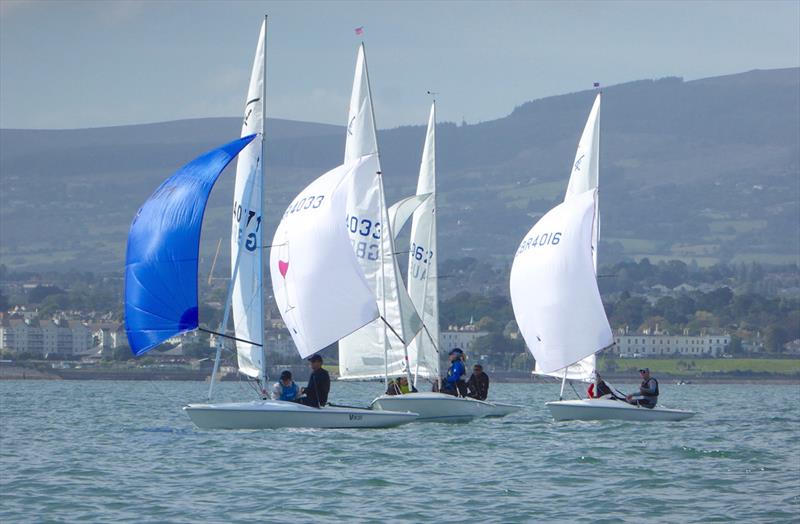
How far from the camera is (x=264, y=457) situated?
2225 centimetres

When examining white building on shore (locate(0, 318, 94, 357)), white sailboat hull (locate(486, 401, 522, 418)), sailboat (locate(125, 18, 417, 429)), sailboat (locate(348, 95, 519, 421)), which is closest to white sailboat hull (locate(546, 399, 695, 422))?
white sailboat hull (locate(486, 401, 522, 418))

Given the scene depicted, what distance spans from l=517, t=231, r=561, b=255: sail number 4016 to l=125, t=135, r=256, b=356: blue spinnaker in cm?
878

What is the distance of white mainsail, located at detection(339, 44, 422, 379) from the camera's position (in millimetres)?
30550

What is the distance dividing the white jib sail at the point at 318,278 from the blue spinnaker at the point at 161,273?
2855 mm

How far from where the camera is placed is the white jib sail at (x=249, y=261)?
86.7 ft

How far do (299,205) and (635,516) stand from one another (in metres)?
12.1

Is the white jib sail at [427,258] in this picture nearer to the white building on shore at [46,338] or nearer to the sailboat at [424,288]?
the sailboat at [424,288]

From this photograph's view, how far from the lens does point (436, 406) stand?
2995 centimetres

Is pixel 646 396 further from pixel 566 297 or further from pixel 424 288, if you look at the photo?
pixel 424 288

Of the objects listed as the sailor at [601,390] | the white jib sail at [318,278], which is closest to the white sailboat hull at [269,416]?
the white jib sail at [318,278]

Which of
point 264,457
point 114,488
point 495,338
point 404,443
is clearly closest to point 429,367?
point 404,443

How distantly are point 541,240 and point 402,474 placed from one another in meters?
12.2

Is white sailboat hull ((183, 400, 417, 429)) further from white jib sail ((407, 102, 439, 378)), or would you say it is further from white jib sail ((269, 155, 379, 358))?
white jib sail ((407, 102, 439, 378))

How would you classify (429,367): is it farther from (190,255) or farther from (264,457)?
(264,457)
